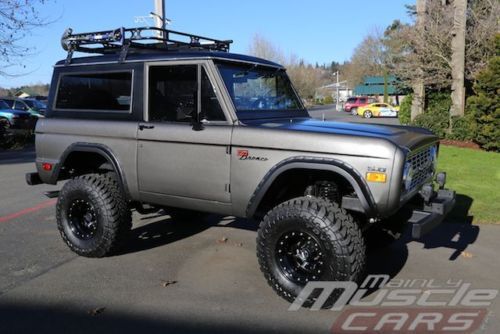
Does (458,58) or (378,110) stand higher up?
A: (458,58)

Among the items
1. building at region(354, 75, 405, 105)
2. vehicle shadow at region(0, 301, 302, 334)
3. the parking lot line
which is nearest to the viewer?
vehicle shadow at region(0, 301, 302, 334)

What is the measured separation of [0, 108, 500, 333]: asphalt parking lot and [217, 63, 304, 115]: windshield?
167 centimetres

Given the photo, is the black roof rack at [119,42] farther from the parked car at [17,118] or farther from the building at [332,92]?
the building at [332,92]

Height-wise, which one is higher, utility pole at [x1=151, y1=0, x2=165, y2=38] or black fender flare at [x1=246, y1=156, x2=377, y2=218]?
utility pole at [x1=151, y1=0, x2=165, y2=38]

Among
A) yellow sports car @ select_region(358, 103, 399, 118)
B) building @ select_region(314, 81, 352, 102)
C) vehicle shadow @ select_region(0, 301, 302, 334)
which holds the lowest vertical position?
vehicle shadow @ select_region(0, 301, 302, 334)

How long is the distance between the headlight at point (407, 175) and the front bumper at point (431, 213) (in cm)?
26

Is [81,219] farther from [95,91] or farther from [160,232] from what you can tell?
[95,91]

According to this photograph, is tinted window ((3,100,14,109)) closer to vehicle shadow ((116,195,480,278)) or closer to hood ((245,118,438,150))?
vehicle shadow ((116,195,480,278))

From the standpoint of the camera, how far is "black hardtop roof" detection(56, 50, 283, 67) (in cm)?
472

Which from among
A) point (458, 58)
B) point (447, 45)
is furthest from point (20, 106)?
point (458, 58)

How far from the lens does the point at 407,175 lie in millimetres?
4059

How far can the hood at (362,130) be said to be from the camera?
4109mm

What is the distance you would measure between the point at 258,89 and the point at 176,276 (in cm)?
206

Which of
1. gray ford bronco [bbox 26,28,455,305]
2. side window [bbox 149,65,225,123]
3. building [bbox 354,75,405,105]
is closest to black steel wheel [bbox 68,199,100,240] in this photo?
gray ford bronco [bbox 26,28,455,305]
